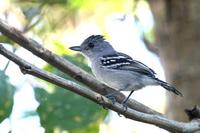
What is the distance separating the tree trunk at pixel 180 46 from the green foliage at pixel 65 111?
3.54ft

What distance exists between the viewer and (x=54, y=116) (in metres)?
3.06

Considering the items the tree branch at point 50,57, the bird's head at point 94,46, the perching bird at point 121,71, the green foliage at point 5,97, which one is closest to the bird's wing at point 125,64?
the perching bird at point 121,71

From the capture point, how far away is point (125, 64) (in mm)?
4070

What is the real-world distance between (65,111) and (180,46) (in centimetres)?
154

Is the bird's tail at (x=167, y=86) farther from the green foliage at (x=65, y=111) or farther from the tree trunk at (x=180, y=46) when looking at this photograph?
the green foliage at (x=65, y=111)

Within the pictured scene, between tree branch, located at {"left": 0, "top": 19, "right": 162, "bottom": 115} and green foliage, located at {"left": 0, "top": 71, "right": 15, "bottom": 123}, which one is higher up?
tree branch, located at {"left": 0, "top": 19, "right": 162, "bottom": 115}

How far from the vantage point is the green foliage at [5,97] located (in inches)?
108

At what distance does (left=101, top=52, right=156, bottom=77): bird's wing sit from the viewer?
3926 millimetres

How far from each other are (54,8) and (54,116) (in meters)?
2.27

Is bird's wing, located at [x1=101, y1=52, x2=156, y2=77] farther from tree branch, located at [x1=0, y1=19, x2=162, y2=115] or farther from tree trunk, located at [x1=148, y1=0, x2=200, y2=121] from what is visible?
tree branch, located at [x1=0, y1=19, x2=162, y2=115]

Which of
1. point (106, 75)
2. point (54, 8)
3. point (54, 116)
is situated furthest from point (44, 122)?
point (54, 8)

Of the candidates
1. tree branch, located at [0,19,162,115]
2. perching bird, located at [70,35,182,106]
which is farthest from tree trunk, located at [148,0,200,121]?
tree branch, located at [0,19,162,115]

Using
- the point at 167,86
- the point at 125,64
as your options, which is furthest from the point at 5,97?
the point at 125,64

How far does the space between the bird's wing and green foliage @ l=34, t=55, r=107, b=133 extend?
0.77 m
